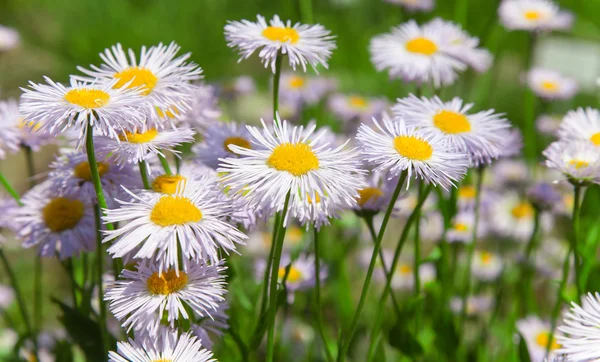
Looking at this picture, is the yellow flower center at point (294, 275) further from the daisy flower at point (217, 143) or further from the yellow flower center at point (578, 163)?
the yellow flower center at point (578, 163)

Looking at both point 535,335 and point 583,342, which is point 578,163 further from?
point 535,335

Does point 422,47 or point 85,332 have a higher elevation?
point 422,47

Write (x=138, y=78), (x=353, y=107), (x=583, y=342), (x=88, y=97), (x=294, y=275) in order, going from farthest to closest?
(x=353, y=107), (x=294, y=275), (x=138, y=78), (x=88, y=97), (x=583, y=342)

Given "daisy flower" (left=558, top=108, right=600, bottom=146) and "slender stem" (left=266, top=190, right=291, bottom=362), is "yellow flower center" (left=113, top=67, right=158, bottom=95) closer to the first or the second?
"slender stem" (left=266, top=190, right=291, bottom=362)

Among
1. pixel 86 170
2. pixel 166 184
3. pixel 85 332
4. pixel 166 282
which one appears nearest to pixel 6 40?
pixel 86 170

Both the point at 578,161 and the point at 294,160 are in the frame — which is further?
the point at 578,161


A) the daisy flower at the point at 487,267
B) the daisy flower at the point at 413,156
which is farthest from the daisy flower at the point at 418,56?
the daisy flower at the point at 487,267

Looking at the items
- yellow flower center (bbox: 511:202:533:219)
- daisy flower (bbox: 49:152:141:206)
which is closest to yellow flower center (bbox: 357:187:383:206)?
daisy flower (bbox: 49:152:141:206)
